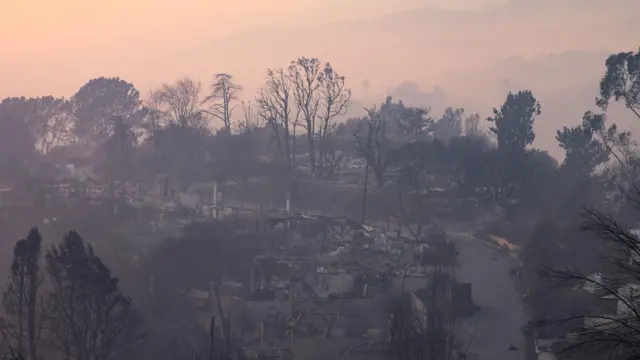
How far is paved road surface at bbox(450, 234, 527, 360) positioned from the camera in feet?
42.8

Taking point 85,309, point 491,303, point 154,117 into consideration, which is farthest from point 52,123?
point 85,309

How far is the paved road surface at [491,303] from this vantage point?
42.8 feet

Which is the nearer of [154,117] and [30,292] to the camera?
[30,292]

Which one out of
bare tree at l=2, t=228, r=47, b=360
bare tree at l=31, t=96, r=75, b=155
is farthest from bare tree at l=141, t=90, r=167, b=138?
bare tree at l=2, t=228, r=47, b=360

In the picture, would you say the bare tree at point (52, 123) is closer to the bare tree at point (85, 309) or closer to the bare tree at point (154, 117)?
the bare tree at point (154, 117)

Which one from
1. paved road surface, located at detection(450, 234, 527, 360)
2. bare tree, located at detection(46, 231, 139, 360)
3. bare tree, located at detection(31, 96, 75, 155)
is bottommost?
paved road surface, located at detection(450, 234, 527, 360)

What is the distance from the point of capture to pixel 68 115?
109ft

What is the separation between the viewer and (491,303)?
15.6 m

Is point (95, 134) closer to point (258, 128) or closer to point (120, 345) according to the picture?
point (258, 128)

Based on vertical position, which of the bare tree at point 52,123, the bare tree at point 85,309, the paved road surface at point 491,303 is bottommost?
the paved road surface at point 491,303

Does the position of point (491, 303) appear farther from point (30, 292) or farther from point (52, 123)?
point (52, 123)

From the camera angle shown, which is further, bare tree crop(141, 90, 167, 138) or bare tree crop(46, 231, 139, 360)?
bare tree crop(141, 90, 167, 138)

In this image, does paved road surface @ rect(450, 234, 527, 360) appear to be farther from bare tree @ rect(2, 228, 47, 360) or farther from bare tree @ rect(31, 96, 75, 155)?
bare tree @ rect(31, 96, 75, 155)

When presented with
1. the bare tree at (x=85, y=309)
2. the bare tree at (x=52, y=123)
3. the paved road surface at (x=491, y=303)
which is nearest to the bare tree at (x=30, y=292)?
the bare tree at (x=85, y=309)
